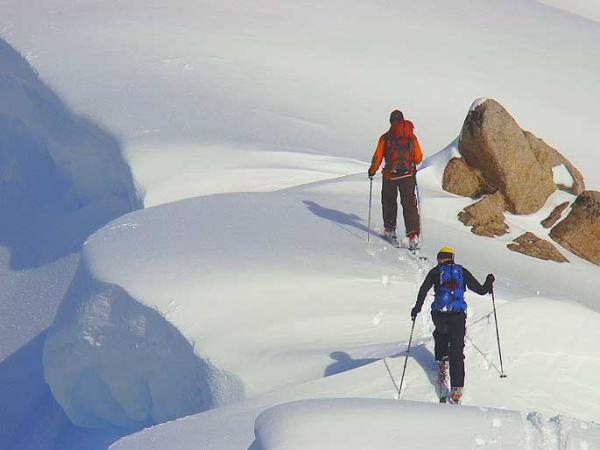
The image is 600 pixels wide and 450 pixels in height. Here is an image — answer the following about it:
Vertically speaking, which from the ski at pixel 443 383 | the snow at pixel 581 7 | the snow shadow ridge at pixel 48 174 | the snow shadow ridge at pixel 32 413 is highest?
the snow at pixel 581 7

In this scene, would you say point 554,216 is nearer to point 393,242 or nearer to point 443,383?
point 393,242

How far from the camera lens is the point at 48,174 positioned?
1788 cm

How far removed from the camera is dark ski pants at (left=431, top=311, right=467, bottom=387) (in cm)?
820

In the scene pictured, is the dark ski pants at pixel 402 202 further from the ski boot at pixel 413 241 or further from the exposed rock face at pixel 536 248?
the exposed rock face at pixel 536 248

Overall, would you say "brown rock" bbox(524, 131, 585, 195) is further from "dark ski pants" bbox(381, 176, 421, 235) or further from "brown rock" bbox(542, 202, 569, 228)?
"dark ski pants" bbox(381, 176, 421, 235)

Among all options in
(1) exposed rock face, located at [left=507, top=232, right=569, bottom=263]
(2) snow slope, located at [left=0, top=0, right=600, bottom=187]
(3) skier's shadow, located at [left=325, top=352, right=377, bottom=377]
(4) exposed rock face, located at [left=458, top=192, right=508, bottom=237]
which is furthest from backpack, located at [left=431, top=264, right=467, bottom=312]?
(2) snow slope, located at [left=0, top=0, right=600, bottom=187]

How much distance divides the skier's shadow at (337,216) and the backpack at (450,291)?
12.6 feet

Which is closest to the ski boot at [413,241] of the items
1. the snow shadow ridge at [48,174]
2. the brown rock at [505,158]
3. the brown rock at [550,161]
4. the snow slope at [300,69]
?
the brown rock at [505,158]

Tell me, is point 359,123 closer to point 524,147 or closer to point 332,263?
point 524,147

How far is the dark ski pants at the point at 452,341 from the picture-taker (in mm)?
8195

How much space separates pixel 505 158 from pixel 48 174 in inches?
319

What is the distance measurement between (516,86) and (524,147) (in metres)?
9.71

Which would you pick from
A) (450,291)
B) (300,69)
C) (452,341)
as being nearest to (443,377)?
(452,341)

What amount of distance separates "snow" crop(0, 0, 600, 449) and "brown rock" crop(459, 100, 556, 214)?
24 cm
